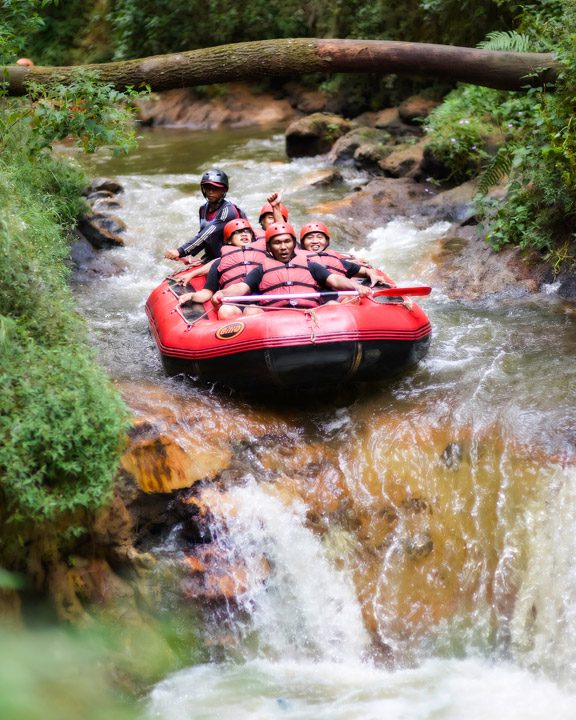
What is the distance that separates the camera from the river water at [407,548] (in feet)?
13.1

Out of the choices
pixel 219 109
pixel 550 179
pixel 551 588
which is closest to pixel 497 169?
pixel 550 179

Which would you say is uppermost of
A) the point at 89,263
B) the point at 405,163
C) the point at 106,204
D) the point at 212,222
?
the point at 212,222

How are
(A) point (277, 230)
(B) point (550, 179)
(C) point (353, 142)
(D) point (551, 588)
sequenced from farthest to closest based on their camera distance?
(C) point (353, 142), (B) point (550, 179), (A) point (277, 230), (D) point (551, 588)

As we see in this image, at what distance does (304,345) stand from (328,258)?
56.1 inches

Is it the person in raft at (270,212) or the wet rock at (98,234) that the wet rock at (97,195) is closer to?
the wet rock at (98,234)

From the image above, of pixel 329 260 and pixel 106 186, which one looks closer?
pixel 329 260

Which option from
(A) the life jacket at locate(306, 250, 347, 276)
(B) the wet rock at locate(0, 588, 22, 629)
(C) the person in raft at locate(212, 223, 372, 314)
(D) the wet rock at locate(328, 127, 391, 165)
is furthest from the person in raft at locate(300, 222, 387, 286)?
(D) the wet rock at locate(328, 127, 391, 165)

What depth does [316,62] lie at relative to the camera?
7.59m

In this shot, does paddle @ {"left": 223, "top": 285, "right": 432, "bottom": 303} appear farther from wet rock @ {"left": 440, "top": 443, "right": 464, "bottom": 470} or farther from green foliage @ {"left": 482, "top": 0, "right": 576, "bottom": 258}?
green foliage @ {"left": 482, "top": 0, "right": 576, "bottom": 258}

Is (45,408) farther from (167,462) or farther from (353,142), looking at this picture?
(353,142)

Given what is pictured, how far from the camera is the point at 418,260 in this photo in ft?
27.3

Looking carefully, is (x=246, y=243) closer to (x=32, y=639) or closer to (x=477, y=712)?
(x=477, y=712)

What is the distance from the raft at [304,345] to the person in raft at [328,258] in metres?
0.77

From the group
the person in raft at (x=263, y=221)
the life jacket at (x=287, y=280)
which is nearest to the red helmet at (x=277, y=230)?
the life jacket at (x=287, y=280)
